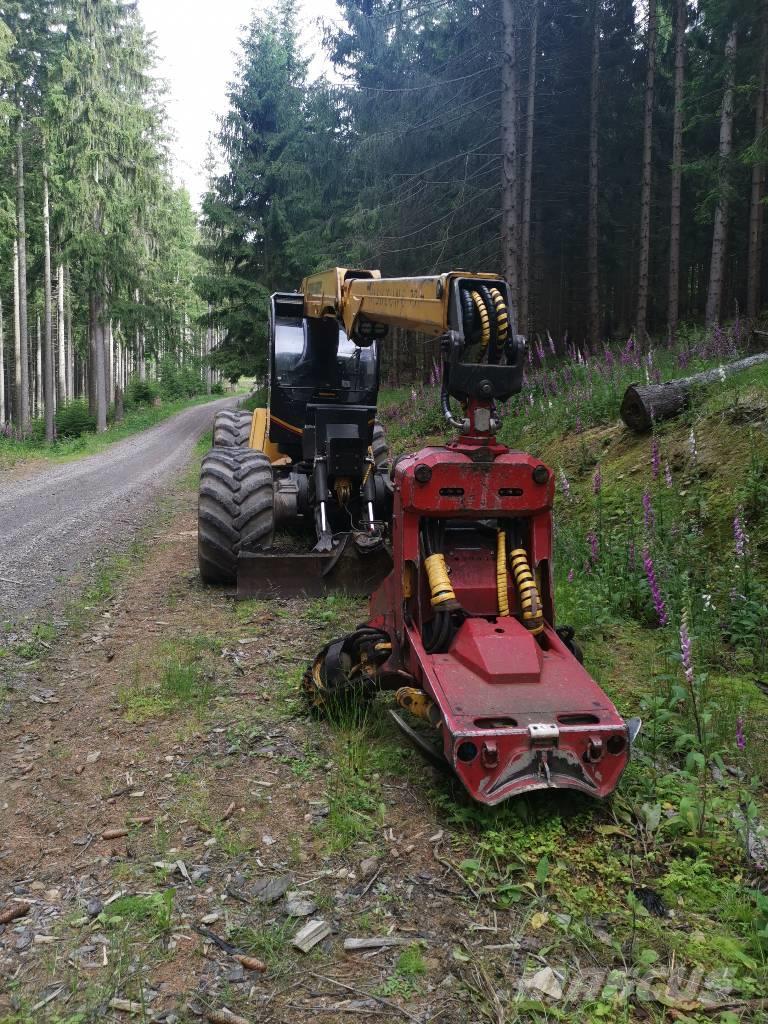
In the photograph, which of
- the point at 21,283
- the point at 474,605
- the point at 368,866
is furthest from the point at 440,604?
the point at 21,283

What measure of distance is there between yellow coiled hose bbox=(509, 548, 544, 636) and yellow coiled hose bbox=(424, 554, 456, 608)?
1.25ft

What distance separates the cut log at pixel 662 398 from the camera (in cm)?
783

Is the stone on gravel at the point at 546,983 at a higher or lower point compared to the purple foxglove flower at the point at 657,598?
lower

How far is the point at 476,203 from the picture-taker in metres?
17.8

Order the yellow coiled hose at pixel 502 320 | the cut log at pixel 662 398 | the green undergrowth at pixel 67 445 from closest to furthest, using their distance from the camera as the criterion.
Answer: the yellow coiled hose at pixel 502 320, the cut log at pixel 662 398, the green undergrowth at pixel 67 445

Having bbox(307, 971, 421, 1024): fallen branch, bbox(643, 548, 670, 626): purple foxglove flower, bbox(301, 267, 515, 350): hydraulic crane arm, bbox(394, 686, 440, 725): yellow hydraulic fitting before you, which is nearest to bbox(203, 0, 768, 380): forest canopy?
bbox(301, 267, 515, 350): hydraulic crane arm

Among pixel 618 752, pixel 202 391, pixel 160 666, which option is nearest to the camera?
pixel 618 752

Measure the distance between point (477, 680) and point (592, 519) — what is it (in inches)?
162

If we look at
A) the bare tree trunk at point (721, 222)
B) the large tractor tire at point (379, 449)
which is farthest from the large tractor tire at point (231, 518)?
the bare tree trunk at point (721, 222)

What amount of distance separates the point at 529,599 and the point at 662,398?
15.6 ft

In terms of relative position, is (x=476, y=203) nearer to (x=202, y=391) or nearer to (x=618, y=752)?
(x=618, y=752)

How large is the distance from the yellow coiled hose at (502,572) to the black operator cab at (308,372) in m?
3.83

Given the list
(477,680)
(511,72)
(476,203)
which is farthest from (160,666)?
(476,203)

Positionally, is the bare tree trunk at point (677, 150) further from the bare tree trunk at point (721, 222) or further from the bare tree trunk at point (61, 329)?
the bare tree trunk at point (61, 329)
